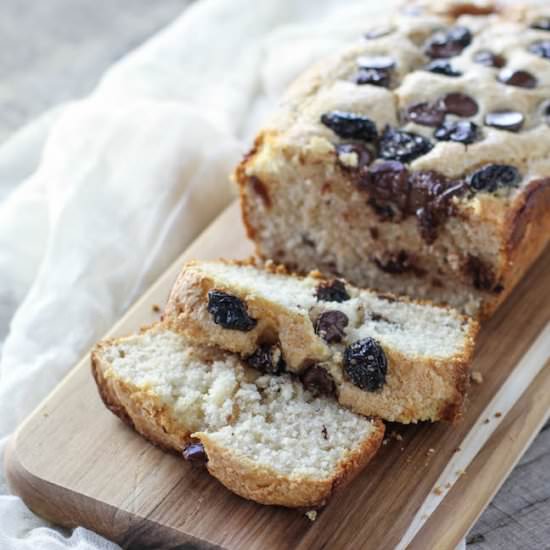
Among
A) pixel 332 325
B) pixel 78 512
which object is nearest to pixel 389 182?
pixel 332 325

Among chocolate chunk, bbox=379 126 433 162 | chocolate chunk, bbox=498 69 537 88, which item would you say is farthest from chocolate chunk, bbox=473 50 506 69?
chocolate chunk, bbox=379 126 433 162

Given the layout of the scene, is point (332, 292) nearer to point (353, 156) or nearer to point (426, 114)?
point (353, 156)

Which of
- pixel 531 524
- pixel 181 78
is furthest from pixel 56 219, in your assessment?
pixel 531 524

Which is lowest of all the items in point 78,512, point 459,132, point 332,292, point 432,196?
point 78,512

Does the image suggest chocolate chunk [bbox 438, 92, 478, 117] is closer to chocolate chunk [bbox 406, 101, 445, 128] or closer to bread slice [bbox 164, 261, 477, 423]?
chocolate chunk [bbox 406, 101, 445, 128]

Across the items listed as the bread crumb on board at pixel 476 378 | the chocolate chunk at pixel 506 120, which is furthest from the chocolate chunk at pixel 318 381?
the chocolate chunk at pixel 506 120

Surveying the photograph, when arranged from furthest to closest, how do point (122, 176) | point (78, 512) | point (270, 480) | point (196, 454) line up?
point (122, 176)
point (78, 512)
point (196, 454)
point (270, 480)

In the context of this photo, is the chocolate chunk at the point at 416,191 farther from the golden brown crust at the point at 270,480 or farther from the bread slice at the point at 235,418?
the golden brown crust at the point at 270,480
